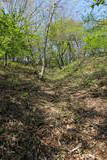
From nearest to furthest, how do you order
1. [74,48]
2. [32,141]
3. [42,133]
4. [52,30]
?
[32,141] → [42,133] → [52,30] → [74,48]

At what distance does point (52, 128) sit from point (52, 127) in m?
0.05

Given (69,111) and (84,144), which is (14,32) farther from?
(84,144)

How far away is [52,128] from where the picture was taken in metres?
5.22

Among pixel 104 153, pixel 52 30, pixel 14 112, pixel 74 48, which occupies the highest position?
pixel 52 30

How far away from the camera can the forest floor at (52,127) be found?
423 cm

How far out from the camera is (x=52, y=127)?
207 inches

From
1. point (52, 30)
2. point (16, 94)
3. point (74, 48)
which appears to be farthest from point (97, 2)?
point (74, 48)

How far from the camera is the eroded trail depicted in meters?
4.23

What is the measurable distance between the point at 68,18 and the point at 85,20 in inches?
734

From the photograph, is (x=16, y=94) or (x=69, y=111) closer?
(x=69, y=111)

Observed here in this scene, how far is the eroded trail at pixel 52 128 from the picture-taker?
4.23 metres

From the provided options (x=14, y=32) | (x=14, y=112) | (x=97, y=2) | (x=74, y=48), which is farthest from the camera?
(x=74, y=48)

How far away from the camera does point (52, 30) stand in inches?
1053

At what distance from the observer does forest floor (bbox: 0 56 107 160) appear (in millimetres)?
4230
